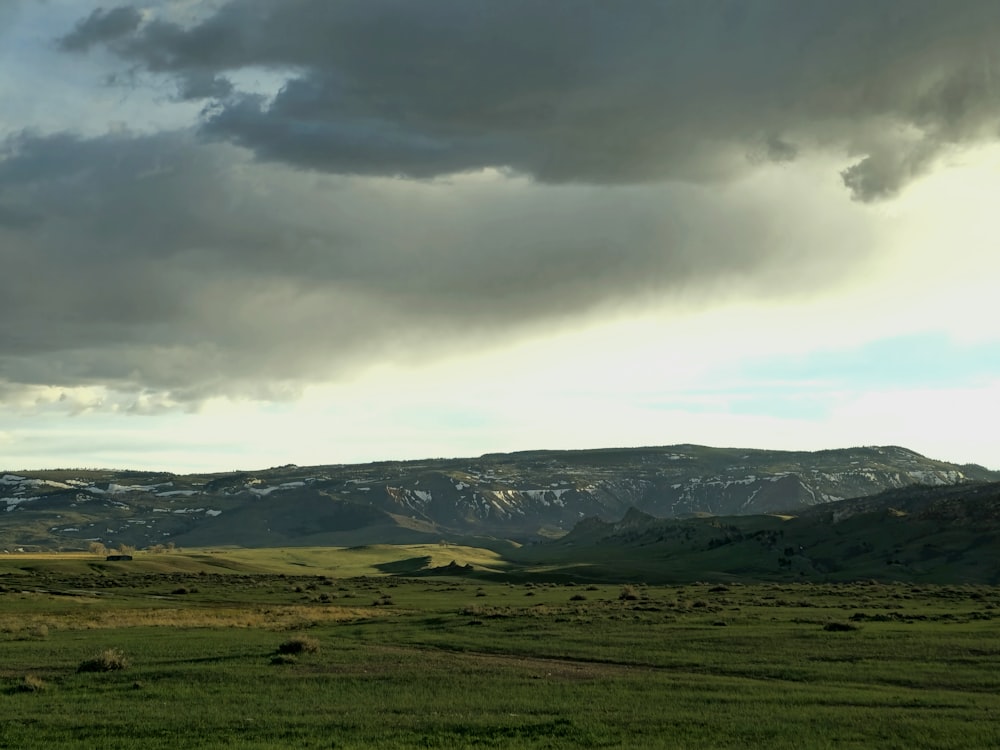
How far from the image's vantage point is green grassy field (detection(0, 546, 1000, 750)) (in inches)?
1241

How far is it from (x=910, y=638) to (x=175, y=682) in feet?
126

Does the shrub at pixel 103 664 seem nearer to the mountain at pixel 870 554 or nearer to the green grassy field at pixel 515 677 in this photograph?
the green grassy field at pixel 515 677

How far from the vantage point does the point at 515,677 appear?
4359cm

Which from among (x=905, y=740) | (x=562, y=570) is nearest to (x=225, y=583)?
(x=562, y=570)

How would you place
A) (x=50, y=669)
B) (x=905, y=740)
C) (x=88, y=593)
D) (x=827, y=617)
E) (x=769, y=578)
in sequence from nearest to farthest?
(x=905, y=740)
(x=50, y=669)
(x=827, y=617)
(x=88, y=593)
(x=769, y=578)

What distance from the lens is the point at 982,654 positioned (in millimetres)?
48062

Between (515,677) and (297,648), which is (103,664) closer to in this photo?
(297,648)

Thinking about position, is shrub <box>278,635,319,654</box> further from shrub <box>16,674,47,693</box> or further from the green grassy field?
shrub <box>16,674,47,693</box>

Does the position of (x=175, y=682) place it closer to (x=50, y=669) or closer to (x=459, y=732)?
(x=50, y=669)

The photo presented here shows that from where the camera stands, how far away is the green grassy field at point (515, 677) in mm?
31531

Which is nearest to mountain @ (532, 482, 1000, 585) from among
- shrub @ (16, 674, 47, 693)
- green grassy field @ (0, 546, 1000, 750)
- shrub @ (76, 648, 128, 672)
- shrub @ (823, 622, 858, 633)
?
green grassy field @ (0, 546, 1000, 750)

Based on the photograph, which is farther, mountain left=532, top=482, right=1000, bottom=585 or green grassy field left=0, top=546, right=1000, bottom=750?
mountain left=532, top=482, right=1000, bottom=585

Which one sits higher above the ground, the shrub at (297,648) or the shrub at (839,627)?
the shrub at (839,627)

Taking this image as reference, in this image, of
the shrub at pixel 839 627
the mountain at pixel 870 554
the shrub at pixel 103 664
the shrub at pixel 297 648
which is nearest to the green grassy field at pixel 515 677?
the shrub at pixel 297 648
